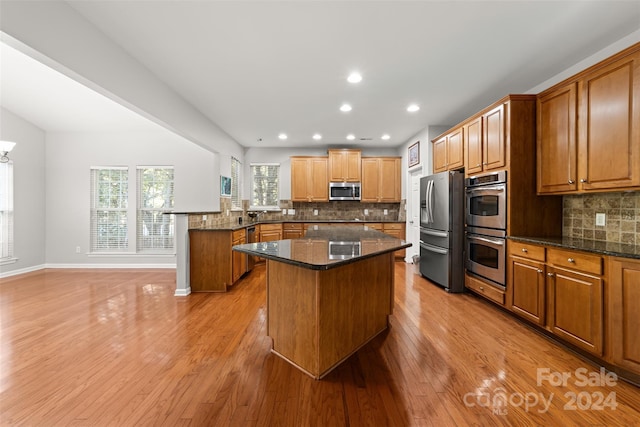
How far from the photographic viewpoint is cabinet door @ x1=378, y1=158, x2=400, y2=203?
644 cm

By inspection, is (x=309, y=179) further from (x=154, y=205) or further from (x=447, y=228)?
(x=447, y=228)

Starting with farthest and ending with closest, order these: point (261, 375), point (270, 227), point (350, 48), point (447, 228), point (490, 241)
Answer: point (270, 227) → point (447, 228) → point (490, 241) → point (350, 48) → point (261, 375)

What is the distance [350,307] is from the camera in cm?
212

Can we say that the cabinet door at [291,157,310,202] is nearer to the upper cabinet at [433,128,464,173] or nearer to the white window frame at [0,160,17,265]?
the upper cabinet at [433,128,464,173]

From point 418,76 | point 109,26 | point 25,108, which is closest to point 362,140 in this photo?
point 418,76

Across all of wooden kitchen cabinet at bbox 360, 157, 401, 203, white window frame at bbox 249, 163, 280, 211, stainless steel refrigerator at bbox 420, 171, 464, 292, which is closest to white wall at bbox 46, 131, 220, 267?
white window frame at bbox 249, 163, 280, 211

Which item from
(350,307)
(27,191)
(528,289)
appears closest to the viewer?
(350,307)

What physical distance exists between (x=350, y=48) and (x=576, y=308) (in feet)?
9.63

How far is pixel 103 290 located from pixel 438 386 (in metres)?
4.59

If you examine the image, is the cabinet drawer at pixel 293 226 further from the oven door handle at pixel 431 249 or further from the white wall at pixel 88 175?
the oven door handle at pixel 431 249

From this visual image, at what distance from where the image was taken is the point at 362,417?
60.1 inches

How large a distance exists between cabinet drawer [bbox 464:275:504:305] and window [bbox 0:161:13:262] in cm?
759

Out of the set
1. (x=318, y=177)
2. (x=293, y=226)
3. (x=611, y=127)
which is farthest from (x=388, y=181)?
(x=611, y=127)

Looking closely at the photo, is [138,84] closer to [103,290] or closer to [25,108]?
[103,290]
